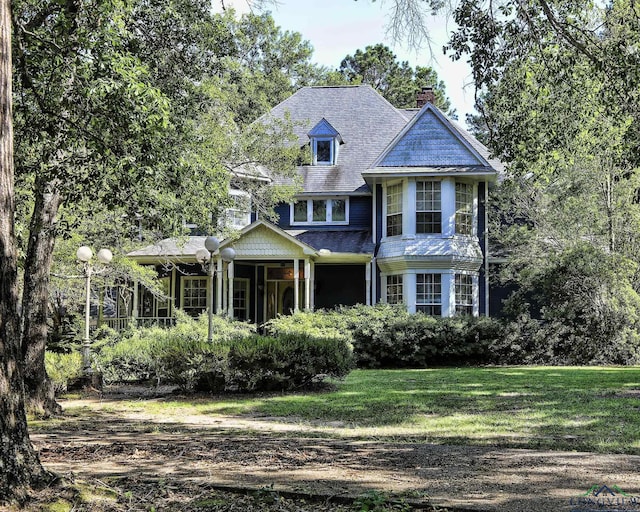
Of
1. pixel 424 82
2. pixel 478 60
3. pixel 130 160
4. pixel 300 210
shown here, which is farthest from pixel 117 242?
pixel 424 82

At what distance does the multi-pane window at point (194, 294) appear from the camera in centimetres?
2473

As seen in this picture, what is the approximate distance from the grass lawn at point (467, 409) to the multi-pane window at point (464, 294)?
738cm

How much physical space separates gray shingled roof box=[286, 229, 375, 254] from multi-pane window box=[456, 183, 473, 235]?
2.87 meters

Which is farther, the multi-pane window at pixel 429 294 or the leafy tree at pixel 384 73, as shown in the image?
the leafy tree at pixel 384 73

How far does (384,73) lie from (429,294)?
1109 inches

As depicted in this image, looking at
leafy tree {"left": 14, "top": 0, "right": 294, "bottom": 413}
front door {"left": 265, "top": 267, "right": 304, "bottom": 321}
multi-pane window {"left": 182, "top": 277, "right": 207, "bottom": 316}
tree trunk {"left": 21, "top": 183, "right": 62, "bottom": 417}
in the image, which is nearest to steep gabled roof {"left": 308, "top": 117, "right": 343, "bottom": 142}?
front door {"left": 265, "top": 267, "right": 304, "bottom": 321}

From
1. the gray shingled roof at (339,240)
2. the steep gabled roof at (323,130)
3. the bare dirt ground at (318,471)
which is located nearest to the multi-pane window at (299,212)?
the gray shingled roof at (339,240)

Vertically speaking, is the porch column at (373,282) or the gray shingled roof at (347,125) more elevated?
the gray shingled roof at (347,125)

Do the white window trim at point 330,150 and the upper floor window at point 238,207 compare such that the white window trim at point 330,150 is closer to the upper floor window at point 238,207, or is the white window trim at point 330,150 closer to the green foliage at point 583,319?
the upper floor window at point 238,207

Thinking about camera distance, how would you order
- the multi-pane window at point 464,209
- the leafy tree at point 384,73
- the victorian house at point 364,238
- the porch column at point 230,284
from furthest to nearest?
the leafy tree at point 384,73 < the multi-pane window at point 464,209 < the victorian house at point 364,238 < the porch column at point 230,284

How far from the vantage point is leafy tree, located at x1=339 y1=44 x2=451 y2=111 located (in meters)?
45.6

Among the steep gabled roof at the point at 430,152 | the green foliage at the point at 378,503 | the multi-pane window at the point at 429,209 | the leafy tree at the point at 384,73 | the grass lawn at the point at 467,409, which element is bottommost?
the grass lawn at the point at 467,409

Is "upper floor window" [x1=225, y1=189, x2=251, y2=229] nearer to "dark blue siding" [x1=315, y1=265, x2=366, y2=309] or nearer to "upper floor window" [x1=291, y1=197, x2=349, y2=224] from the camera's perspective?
"upper floor window" [x1=291, y1=197, x2=349, y2=224]

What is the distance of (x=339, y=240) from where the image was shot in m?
23.7
